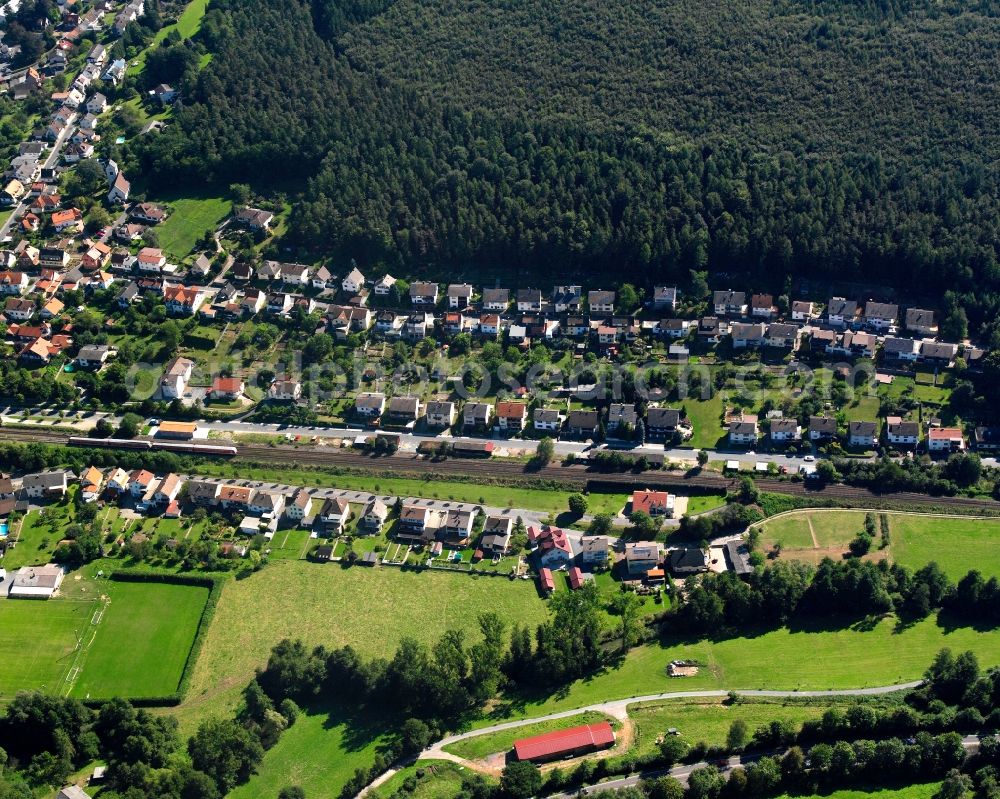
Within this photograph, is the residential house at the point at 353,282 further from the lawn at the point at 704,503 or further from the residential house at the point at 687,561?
the residential house at the point at 687,561

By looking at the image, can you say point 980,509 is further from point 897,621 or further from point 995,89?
point 995,89

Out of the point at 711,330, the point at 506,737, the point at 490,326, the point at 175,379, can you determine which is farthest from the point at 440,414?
the point at 506,737

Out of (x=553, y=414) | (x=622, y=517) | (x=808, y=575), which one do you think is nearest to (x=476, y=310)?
(x=553, y=414)

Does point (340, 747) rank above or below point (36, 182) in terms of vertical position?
below

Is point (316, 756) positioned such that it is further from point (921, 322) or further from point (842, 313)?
point (921, 322)

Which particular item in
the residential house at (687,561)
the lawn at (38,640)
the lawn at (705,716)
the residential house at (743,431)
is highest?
the residential house at (743,431)

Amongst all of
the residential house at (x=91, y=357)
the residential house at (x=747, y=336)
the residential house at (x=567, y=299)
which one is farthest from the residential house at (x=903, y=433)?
the residential house at (x=91, y=357)
